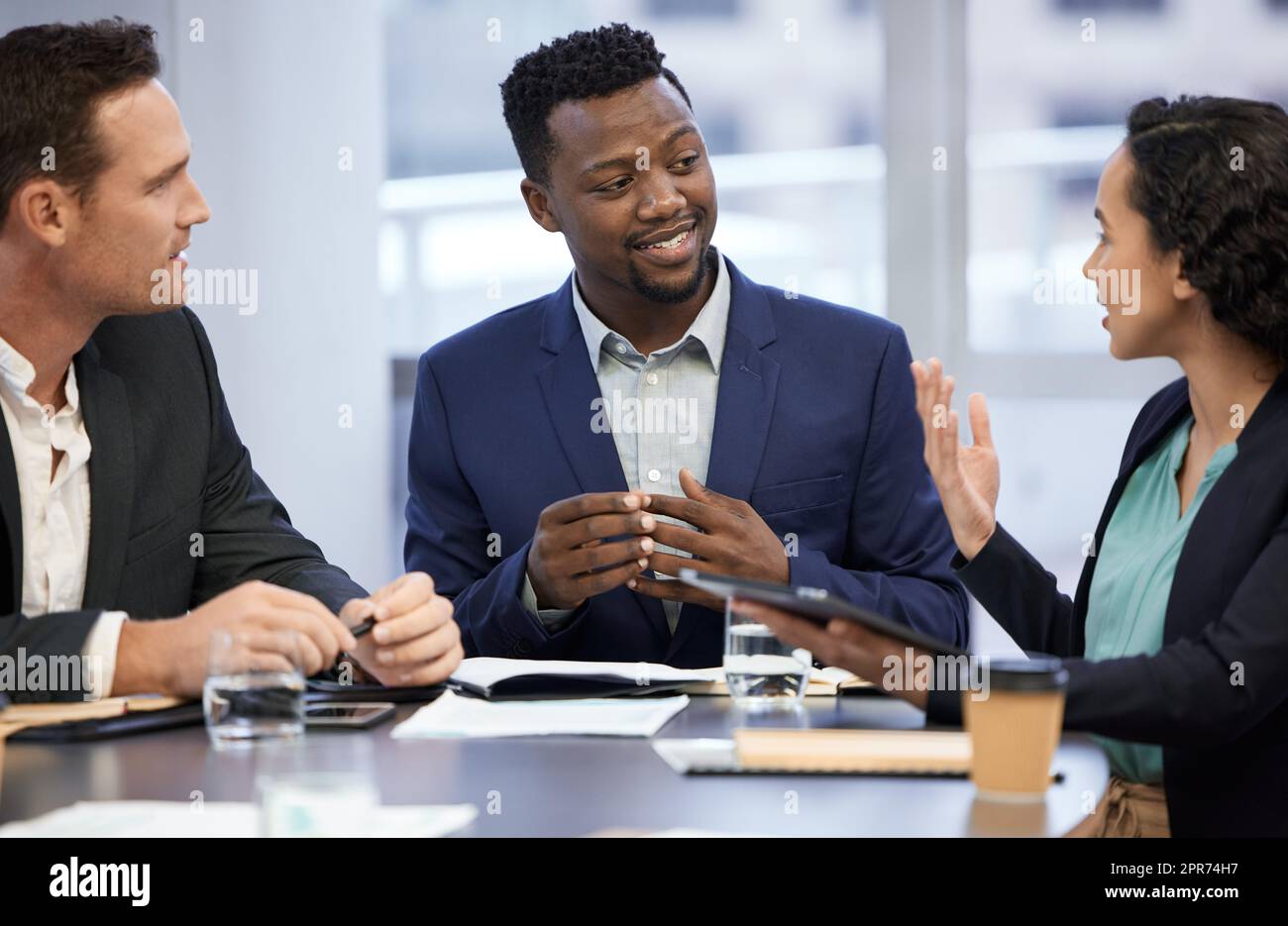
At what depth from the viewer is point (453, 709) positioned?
1786 mm

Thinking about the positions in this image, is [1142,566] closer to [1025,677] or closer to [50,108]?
[1025,677]

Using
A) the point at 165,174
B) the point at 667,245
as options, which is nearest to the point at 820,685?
the point at 667,245

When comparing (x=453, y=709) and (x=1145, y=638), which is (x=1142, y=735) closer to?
(x=1145, y=638)

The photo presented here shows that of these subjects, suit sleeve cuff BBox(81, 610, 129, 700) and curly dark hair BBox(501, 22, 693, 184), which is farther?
curly dark hair BBox(501, 22, 693, 184)

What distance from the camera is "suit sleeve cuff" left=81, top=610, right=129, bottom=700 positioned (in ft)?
5.98

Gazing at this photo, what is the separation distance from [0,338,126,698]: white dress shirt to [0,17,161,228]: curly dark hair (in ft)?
0.92

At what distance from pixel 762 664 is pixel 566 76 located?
1.37 metres

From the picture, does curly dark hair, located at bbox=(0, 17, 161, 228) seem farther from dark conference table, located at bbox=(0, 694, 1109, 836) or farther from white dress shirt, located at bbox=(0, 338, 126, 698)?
dark conference table, located at bbox=(0, 694, 1109, 836)

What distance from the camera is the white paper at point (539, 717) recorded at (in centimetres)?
164

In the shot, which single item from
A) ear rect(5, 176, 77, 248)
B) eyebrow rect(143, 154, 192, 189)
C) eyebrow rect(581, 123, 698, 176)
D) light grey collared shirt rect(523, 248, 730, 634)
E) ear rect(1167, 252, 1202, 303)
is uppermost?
eyebrow rect(581, 123, 698, 176)

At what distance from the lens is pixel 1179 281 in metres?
1.94

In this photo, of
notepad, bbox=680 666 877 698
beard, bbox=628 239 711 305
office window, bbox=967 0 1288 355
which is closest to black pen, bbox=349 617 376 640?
notepad, bbox=680 666 877 698
